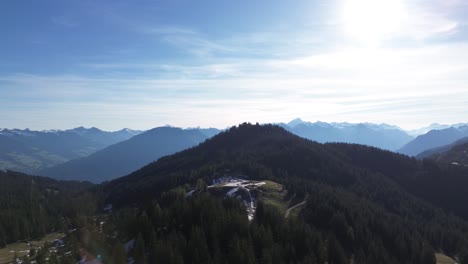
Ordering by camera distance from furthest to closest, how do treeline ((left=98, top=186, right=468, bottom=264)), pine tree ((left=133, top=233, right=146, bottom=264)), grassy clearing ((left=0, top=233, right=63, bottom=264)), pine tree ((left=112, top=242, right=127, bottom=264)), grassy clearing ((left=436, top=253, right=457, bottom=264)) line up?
1. grassy clearing ((left=0, top=233, right=63, bottom=264))
2. grassy clearing ((left=436, top=253, right=457, bottom=264))
3. treeline ((left=98, top=186, right=468, bottom=264))
4. pine tree ((left=112, top=242, right=127, bottom=264))
5. pine tree ((left=133, top=233, right=146, bottom=264))

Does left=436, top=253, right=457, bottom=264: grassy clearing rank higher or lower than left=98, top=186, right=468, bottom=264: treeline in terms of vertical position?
lower

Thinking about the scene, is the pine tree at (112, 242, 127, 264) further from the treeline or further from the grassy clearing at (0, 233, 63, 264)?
the grassy clearing at (0, 233, 63, 264)

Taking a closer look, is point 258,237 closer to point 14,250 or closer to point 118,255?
point 118,255

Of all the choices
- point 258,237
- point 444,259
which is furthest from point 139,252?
point 444,259

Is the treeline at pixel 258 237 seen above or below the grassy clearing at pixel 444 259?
above

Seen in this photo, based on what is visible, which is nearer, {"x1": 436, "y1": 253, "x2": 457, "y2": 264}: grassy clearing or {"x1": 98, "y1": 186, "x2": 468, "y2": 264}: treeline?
{"x1": 98, "y1": 186, "x2": 468, "y2": 264}: treeline

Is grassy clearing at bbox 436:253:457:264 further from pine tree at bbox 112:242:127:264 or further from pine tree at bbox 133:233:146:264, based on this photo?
pine tree at bbox 112:242:127:264

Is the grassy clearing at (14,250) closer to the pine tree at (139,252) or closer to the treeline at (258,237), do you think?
the treeline at (258,237)

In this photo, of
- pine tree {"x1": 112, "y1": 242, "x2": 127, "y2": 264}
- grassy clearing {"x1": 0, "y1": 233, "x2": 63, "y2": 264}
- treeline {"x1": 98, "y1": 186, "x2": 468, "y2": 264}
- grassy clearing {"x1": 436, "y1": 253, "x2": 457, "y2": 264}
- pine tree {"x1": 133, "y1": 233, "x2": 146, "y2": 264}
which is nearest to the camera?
pine tree {"x1": 133, "y1": 233, "x2": 146, "y2": 264}

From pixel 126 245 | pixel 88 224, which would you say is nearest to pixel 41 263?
pixel 126 245

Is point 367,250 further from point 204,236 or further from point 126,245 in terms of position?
point 126,245

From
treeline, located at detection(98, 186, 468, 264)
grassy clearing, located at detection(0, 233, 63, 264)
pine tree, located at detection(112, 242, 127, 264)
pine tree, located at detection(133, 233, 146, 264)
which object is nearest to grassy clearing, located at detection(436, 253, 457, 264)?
treeline, located at detection(98, 186, 468, 264)

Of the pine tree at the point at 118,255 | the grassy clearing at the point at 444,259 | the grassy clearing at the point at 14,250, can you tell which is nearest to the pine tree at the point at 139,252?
the pine tree at the point at 118,255
